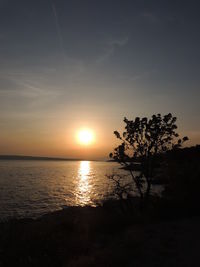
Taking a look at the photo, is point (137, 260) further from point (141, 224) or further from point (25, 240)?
point (25, 240)

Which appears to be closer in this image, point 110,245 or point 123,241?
point 110,245

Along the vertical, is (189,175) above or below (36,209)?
above

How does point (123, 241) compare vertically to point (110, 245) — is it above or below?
above

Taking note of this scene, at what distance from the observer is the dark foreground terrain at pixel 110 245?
10.5m

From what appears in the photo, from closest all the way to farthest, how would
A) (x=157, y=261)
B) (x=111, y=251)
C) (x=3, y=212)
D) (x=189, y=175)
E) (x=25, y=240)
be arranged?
(x=157, y=261)
(x=111, y=251)
(x=25, y=240)
(x=189, y=175)
(x=3, y=212)

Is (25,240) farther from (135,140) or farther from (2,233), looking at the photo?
(135,140)

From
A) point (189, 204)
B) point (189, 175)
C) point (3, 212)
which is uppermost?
point (189, 175)

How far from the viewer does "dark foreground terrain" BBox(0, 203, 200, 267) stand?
1055 cm

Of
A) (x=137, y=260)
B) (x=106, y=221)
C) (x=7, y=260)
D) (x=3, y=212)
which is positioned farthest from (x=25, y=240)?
(x=3, y=212)

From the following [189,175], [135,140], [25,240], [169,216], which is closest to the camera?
[25,240]

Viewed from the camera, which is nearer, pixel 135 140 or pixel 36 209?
pixel 135 140

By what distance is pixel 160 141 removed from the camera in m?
22.7

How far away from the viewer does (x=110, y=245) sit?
497 inches

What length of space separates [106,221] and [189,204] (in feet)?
25.4
